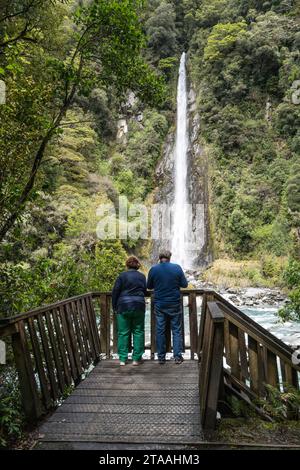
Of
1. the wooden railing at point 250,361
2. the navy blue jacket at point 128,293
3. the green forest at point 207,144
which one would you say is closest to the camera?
the wooden railing at point 250,361

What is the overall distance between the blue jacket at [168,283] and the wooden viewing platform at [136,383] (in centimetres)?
46

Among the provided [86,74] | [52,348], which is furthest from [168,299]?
[86,74]

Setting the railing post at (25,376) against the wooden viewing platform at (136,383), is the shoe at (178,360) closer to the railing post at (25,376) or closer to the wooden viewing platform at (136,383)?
the wooden viewing platform at (136,383)

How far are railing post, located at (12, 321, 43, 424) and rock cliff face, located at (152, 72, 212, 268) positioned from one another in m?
23.6

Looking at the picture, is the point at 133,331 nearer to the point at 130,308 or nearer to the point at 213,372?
the point at 130,308

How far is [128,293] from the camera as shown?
517 centimetres

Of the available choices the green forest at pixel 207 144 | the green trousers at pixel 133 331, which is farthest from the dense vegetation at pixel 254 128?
the green trousers at pixel 133 331

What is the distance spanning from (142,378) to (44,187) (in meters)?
2.78

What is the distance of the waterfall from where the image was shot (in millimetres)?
28422

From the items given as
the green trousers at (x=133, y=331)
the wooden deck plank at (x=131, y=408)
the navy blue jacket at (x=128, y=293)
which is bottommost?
the wooden deck plank at (x=131, y=408)

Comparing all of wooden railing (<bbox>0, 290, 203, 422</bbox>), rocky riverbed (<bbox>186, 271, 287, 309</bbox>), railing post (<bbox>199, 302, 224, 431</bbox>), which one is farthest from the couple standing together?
rocky riverbed (<bbox>186, 271, 287, 309</bbox>)

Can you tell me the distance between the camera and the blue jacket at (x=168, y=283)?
5.18 metres

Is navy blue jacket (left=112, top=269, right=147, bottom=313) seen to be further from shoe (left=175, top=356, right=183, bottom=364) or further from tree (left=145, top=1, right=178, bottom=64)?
tree (left=145, top=1, right=178, bottom=64)
